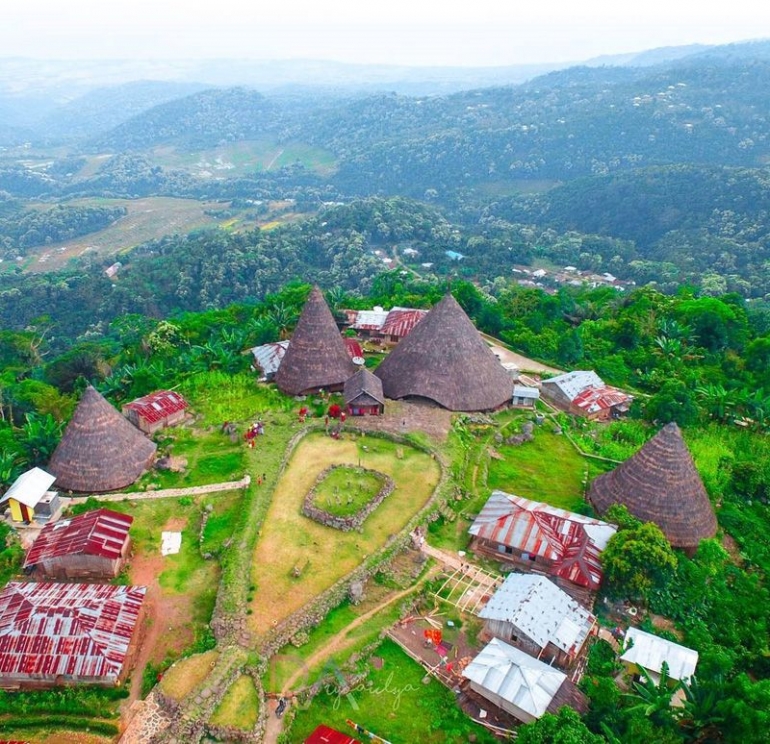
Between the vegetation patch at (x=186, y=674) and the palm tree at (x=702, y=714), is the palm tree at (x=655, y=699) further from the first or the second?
the vegetation patch at (x=186, y=674)

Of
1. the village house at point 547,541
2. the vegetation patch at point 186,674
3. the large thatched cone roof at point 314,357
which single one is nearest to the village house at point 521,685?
the village house at point 547,541

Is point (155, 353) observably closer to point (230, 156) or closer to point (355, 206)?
point (355, 206)

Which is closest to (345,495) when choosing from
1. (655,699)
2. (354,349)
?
(655,699)

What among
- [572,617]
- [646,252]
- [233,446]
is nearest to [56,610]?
[233,446]

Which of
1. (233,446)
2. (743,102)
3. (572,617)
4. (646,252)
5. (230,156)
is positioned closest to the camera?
(572,617)

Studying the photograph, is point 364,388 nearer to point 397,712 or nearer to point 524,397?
point 524,397
